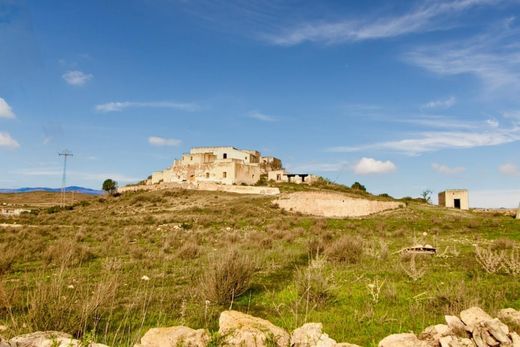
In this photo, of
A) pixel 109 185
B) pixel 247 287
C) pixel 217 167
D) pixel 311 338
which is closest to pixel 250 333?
pixel 311 338

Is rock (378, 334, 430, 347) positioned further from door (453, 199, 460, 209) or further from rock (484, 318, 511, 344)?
door (453, 199, 460, 209)

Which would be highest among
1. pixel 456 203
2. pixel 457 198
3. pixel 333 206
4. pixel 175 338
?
pixel 457 198

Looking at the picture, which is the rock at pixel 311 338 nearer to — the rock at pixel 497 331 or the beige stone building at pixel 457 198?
the rock at pixel 497 331

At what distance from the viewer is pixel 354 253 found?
38.7 feet

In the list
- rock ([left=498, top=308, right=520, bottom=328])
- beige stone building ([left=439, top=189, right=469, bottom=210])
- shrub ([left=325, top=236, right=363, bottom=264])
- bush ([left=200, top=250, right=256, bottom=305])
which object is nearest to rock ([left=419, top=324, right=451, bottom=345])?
rock ([left=498, top=308, right=520, bottom=328])

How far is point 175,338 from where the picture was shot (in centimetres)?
404

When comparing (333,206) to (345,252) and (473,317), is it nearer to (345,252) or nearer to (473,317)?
(345,252)

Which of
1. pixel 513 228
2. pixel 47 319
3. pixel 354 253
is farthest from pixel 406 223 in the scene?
pixel 47 319

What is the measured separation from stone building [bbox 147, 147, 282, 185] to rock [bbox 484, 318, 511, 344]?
5332cm

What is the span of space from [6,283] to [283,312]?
629 cm

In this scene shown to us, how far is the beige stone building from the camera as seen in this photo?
45844 millimetres

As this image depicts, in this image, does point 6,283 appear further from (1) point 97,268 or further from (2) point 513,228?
(2) point 513,228

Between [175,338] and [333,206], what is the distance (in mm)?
33100

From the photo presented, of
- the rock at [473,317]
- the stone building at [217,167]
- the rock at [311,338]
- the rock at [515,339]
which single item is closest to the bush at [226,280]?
the rock at [311,338]
